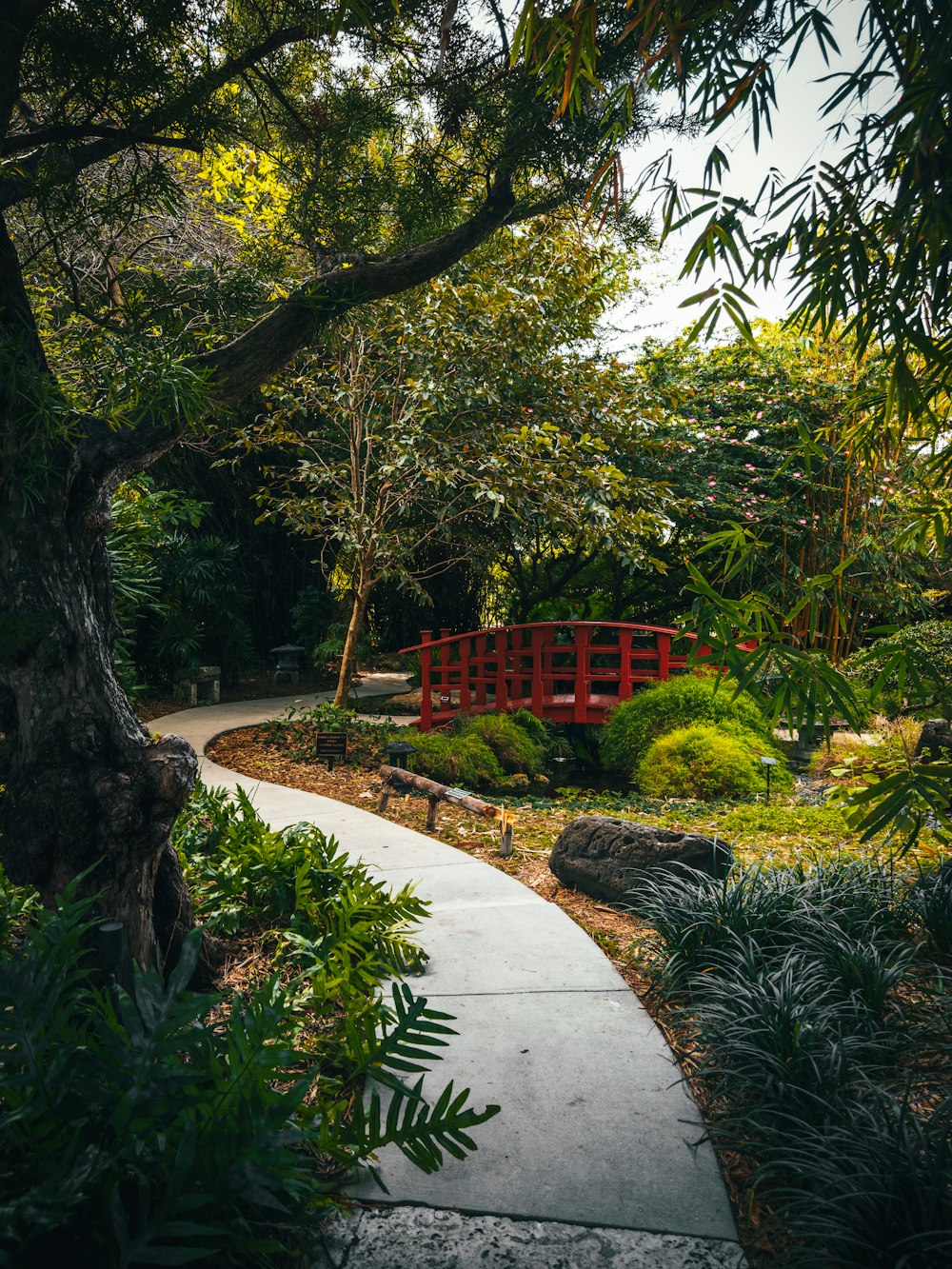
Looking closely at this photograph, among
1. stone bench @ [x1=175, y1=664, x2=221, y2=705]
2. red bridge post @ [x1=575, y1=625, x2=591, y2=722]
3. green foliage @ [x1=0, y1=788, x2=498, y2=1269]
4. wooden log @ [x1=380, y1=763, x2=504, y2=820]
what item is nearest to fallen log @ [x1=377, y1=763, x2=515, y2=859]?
wooden log @ [x1=380, y1=763, x2=504, y2=820]

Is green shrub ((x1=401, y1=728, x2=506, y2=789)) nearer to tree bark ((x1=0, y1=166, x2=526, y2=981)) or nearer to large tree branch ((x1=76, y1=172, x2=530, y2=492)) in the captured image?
tree bark ((x1=0, y1=166, x2=526, y2=981))

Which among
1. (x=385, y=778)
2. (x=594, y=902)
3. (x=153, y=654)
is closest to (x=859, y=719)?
(x=594, y=902)

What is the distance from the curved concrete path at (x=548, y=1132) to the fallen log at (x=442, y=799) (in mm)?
1003

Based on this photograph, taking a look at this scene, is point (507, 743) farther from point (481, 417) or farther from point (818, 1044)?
point (818, 1044)

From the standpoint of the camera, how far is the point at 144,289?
299cm

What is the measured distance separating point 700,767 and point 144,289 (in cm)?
517

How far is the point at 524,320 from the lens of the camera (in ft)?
24.1

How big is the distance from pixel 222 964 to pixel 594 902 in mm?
1794

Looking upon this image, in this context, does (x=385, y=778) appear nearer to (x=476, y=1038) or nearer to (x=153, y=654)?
(x=476, y=1038)

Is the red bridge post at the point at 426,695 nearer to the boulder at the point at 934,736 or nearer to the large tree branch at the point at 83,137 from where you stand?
the boulder at the point at 934,736

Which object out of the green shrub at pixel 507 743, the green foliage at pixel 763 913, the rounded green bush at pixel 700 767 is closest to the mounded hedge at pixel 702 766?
the rounded green bush at pixel 700 767

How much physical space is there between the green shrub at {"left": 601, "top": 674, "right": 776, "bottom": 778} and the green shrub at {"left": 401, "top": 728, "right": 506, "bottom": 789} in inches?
47.8

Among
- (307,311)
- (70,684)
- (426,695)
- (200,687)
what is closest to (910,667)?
(307,311)

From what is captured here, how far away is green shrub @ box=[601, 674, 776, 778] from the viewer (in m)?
7.31
